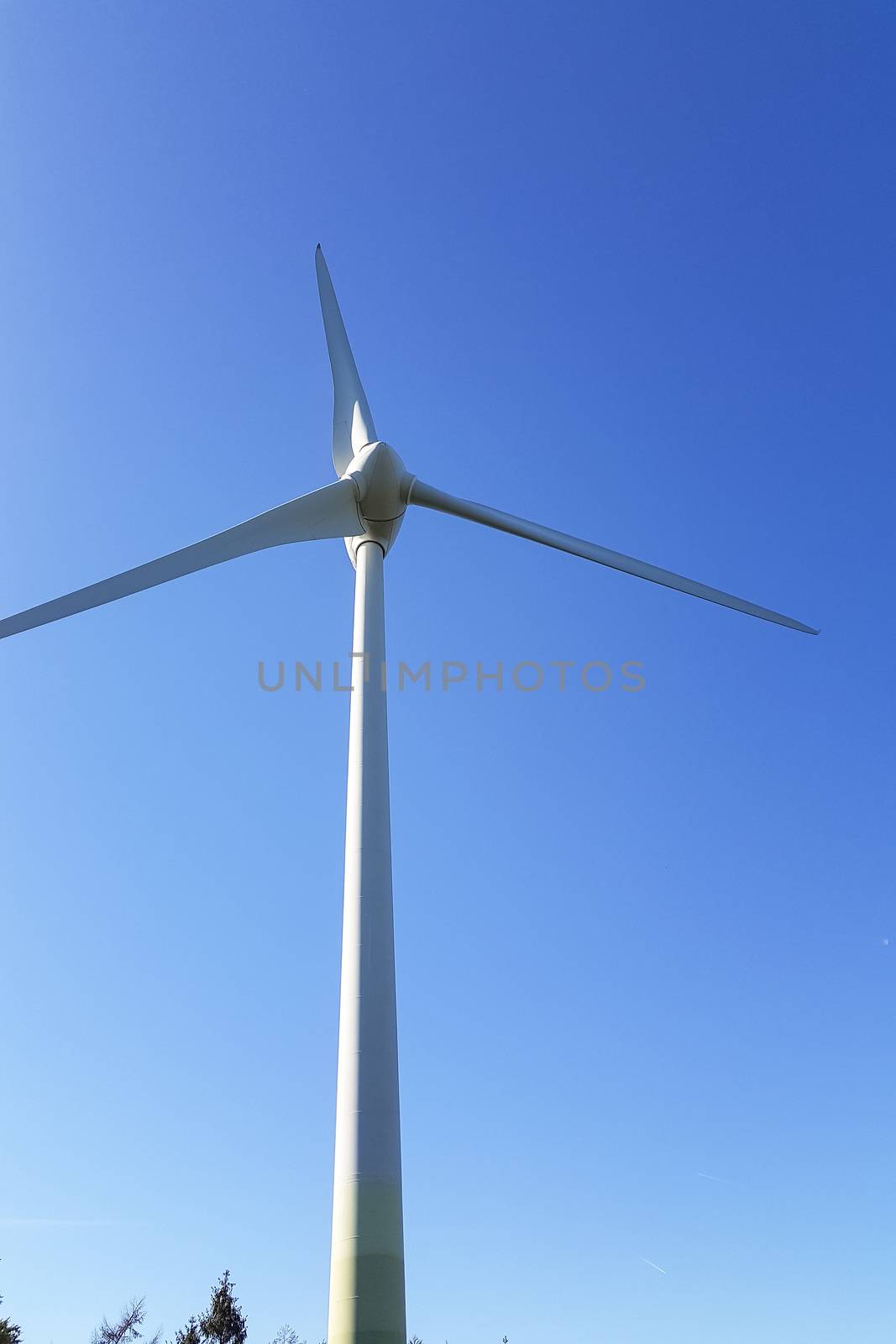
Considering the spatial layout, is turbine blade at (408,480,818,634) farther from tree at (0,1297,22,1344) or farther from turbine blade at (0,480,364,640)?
tree at (0,1297,22,1344)

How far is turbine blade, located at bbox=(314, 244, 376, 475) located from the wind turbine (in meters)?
0.05

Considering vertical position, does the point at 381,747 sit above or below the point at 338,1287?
above

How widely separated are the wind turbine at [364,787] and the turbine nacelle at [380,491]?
28mm

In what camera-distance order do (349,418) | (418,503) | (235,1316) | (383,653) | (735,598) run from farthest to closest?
1. (235,1316)
2. (349,418)
3. (735,598)
4. (418,503)
5. (383,653)

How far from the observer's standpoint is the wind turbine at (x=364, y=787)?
45.1ft

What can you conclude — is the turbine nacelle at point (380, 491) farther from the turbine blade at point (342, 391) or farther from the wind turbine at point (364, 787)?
the turbine blade at point (342, 391)

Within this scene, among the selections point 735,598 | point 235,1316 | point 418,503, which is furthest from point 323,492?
point 235,1316

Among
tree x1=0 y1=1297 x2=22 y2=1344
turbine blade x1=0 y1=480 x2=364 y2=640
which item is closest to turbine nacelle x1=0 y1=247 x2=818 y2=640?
turbine blade x1=0 y1=480 x2=364 y2=640

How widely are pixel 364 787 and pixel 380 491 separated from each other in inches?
326

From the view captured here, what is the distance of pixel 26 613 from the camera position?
60.4ft

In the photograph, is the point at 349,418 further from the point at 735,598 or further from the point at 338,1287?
the point at 338,1287

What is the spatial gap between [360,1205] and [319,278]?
1051 inches

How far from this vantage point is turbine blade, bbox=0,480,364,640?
18891 millimetres

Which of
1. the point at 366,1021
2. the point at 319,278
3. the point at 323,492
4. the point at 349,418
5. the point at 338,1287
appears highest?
the point at 319,278
